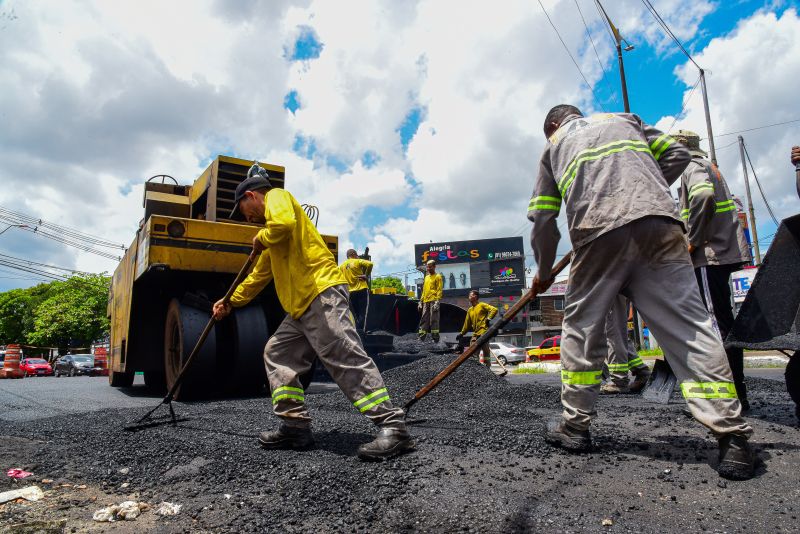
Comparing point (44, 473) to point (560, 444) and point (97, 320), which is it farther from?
point (97, 320)

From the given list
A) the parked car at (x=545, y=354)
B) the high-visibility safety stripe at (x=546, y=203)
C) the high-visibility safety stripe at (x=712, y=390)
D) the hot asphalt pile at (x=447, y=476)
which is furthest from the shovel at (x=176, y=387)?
the parked car at (x=545, y=354)

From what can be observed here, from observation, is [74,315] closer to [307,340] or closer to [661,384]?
[307,340]

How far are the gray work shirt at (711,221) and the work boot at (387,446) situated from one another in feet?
8.10

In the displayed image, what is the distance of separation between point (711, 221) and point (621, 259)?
1634mm

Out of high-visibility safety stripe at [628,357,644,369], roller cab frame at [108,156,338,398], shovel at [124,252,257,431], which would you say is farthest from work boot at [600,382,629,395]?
shovel at [124,252,257,431]

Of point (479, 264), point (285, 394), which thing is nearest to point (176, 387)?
point (285, 394)

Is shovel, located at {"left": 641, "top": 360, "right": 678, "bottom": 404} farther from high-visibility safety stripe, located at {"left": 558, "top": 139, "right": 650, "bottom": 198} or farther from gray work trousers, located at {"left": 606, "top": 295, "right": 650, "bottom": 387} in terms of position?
high-visibility safety stripe, located at {"left": 558, "top": 139, "right": 650, "bottom": 198}

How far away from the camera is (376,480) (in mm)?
2320

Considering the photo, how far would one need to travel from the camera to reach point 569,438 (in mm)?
2650

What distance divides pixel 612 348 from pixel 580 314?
2.70m

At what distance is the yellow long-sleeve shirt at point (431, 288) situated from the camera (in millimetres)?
10602

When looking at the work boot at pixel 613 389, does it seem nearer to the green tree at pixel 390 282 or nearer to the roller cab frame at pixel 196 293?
the roller cab frame at pixel 196 293

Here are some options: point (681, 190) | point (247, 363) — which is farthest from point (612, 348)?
point (247, 363)

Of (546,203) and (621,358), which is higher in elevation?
(546,203)
